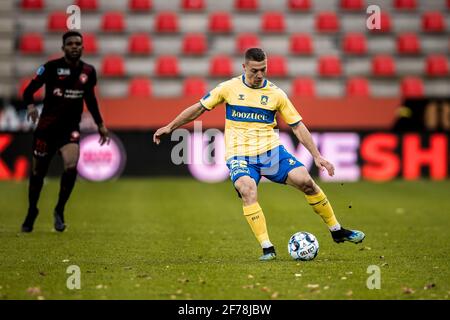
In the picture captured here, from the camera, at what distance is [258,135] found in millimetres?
10211

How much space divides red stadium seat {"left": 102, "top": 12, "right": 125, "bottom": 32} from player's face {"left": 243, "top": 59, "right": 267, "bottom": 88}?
16.4 metres

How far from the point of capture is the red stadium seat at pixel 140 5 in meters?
26.3

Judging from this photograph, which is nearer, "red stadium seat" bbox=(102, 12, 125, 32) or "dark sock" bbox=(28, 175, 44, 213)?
"dark sock" bbox=(28, 175, 44, 213)

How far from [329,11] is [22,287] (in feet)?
64.0

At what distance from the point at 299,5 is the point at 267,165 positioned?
1686 cm

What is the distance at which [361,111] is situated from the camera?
2225 centimetres

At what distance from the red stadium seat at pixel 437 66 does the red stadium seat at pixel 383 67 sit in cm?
97

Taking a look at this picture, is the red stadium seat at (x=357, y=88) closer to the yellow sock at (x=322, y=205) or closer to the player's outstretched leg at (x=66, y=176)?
the player's outstretched leg at (x=66, y=176)

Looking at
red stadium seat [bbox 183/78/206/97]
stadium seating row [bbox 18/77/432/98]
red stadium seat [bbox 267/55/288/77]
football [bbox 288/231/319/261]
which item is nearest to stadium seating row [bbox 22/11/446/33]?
red stadium seat [bbox 267/55/288/77]

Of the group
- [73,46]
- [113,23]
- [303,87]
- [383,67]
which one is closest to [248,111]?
[73,46]

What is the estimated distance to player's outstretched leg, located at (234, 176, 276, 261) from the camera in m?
9.83

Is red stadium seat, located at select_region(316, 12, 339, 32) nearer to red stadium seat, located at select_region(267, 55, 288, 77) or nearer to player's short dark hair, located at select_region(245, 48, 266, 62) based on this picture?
red stadium seat, located at select_region(267, 55, 288, 77)

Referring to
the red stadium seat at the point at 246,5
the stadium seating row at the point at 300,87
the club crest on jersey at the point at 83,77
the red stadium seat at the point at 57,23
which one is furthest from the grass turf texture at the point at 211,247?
the red stadium seat at the point at 246,5
